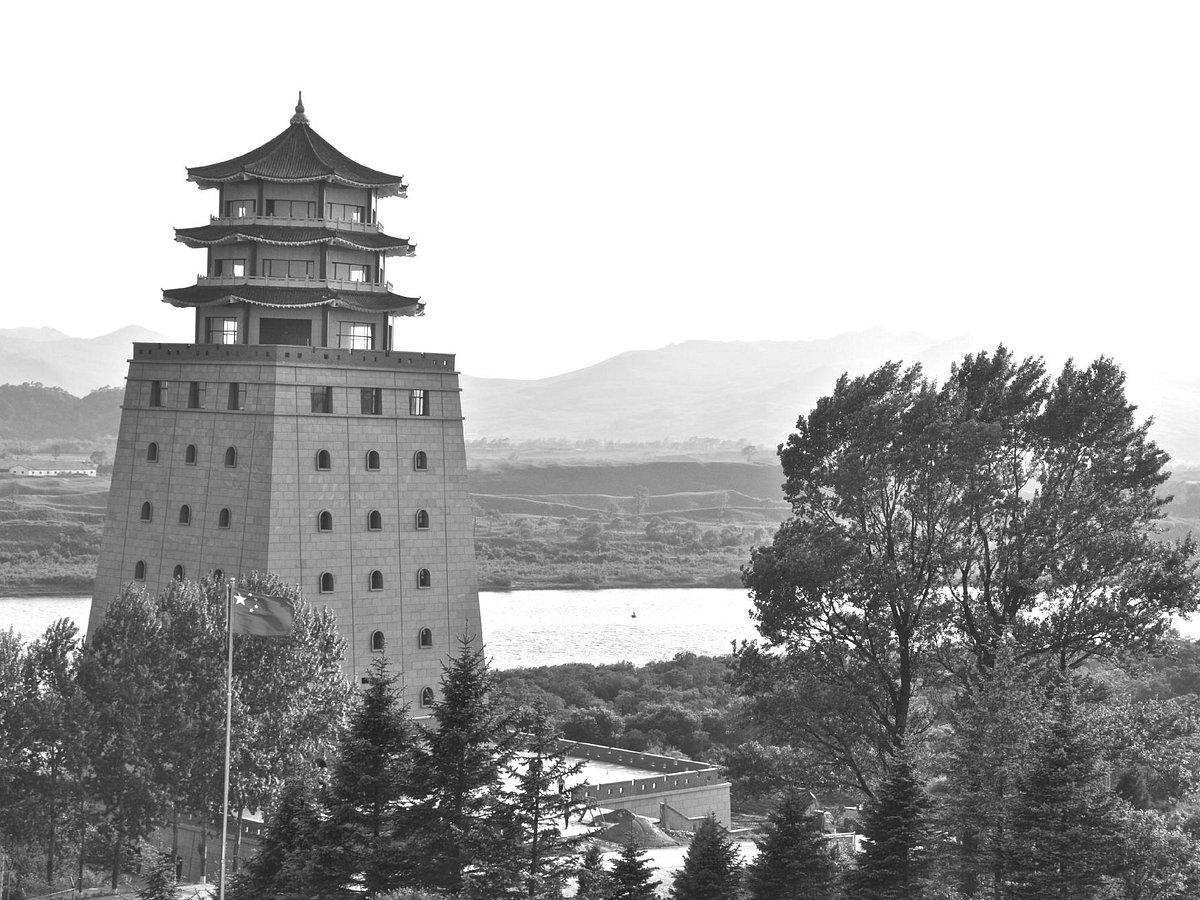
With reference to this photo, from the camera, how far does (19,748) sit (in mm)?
34000

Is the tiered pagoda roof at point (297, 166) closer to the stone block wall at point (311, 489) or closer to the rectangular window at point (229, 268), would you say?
the rectangular window at point (229, 268)

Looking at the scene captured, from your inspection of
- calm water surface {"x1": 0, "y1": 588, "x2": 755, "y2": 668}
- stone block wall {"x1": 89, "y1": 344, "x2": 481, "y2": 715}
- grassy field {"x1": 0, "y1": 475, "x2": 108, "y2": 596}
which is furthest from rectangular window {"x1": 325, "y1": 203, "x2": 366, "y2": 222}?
grassy field {"x1": 0, "y1": 475, "x2": 108, "y2": 596}

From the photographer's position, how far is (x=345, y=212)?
50812mm

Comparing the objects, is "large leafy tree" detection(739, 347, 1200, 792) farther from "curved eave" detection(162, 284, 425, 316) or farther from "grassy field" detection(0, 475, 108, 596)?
"grassy field" detection(0, 475, 108, 596)

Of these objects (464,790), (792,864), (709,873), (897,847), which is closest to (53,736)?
(464,790)

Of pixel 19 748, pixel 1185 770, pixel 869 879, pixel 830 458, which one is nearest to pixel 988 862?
pixel 869 879

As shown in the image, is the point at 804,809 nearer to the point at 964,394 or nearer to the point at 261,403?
the point at 964,394

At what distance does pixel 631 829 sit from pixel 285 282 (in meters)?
22.3

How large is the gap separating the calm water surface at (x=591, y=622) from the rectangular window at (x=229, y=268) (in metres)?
40.2

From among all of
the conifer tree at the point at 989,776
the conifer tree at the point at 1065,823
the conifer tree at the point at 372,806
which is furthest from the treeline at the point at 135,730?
the conifer tree at the point at 1065,823

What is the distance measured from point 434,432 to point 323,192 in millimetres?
9074

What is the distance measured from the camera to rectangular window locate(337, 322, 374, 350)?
50094 mm

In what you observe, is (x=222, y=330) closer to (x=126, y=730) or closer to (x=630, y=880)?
(x=126, y=730)

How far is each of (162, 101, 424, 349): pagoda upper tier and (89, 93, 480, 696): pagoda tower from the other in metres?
0.07
